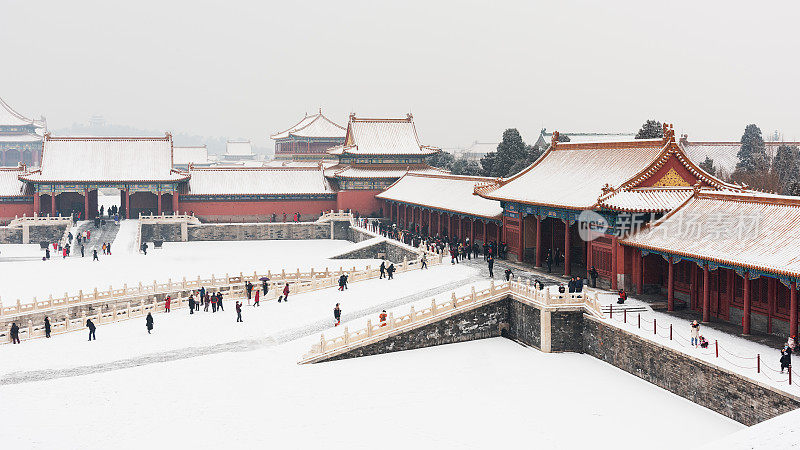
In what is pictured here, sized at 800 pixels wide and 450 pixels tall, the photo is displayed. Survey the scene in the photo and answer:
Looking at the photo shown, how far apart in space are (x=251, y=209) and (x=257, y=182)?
2.90m

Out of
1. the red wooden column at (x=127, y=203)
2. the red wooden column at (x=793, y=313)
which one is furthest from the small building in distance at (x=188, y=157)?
the red wooden column at (x=793, y=313)

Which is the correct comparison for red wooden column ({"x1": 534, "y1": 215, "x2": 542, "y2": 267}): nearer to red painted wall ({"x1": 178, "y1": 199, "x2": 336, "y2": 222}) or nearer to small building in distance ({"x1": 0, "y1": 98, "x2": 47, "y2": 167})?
red painted wall ({"x1": 178, "y1": 199, "x2": 336, "y2": 222})

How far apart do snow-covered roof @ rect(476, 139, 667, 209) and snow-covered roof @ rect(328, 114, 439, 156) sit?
27385mm

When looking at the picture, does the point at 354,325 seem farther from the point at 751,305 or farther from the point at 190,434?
the point at 751,305

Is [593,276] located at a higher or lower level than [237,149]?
lower

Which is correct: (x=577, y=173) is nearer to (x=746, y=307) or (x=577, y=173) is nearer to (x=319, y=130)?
(x=746, y=307)

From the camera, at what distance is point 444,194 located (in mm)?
53031

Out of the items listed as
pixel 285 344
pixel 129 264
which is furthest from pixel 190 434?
pixel 129 264

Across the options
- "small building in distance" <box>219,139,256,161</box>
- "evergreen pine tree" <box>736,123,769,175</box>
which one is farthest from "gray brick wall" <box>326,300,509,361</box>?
"small building in distance" <box>219,139,256,161</box>

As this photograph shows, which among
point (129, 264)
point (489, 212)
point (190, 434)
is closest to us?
point (190, 434)

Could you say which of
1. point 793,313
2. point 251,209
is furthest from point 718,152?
point 793,313

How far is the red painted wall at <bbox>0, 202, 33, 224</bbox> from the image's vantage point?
200ft

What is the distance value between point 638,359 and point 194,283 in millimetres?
23961

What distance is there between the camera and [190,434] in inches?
858
